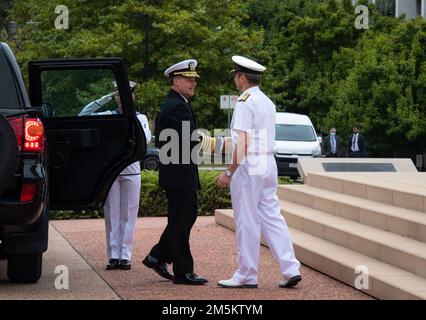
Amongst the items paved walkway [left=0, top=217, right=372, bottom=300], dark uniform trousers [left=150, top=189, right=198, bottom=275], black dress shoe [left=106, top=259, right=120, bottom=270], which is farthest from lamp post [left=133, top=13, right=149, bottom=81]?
dark uniform trousers [left=150, top=189, right=198, bottom=275]

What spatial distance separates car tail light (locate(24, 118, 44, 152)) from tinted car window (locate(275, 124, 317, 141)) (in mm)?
23525

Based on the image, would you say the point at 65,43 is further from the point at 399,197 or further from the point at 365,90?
the point at 399,197

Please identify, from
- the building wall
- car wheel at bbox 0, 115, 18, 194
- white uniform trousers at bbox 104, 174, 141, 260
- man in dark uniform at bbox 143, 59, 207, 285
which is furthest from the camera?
the building wall

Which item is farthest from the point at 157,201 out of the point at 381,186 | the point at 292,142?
the point at 292,142

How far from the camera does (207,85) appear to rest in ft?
136

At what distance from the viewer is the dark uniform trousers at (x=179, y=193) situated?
9812 millimetres

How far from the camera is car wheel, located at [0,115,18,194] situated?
854 cm

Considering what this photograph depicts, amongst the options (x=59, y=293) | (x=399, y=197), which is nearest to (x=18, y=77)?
(x=59, y=293)

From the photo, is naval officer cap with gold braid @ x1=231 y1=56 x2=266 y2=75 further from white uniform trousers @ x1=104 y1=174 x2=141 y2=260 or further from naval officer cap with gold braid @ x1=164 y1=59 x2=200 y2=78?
white uniform trousers @ x1=104 y1=174 x2=141 y2=260

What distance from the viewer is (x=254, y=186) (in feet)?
31.3

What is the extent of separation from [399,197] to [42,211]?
4.47 metres

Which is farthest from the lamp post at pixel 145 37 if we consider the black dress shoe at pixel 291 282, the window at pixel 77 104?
the black dress shoe at pixel 291 282

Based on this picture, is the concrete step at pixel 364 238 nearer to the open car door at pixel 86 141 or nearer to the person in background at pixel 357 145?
the open car door at pixel 86 141
